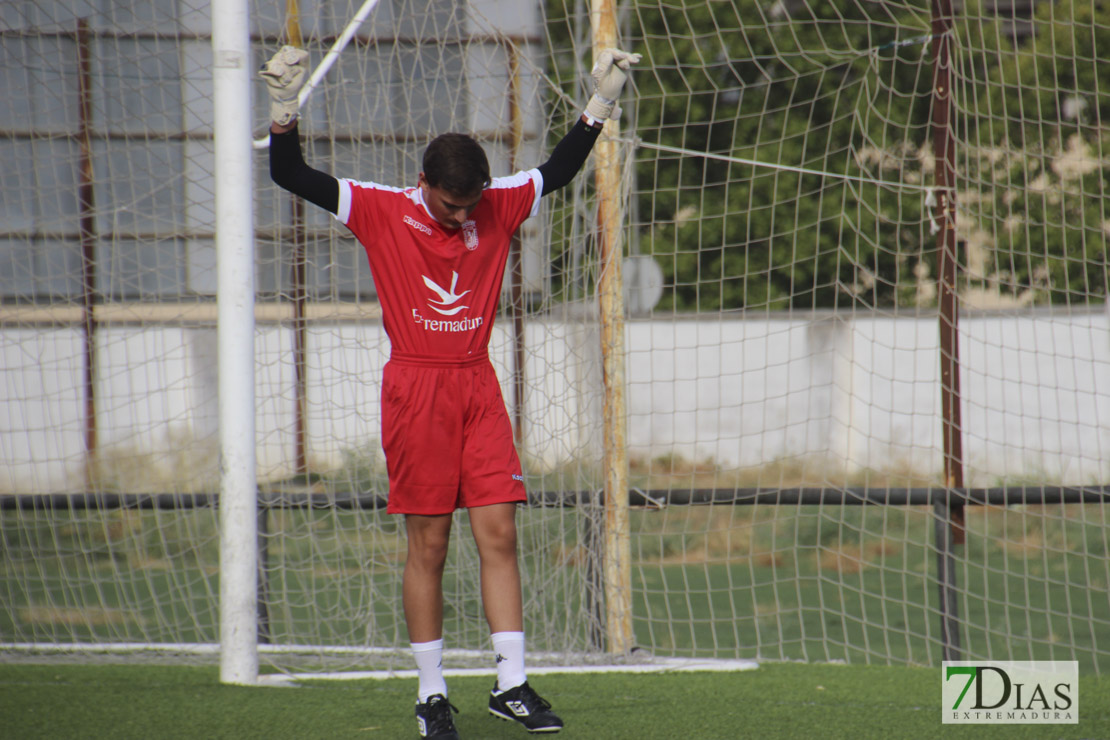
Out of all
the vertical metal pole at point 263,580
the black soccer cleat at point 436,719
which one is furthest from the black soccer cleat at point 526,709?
the vertical metal pole at point 263,580

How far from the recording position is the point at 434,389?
8.97 ft

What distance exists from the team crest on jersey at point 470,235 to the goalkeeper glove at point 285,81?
0.53 metres

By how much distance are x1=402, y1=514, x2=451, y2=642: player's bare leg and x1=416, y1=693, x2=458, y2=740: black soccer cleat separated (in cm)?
16

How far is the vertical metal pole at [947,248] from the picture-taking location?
4254 millimetres

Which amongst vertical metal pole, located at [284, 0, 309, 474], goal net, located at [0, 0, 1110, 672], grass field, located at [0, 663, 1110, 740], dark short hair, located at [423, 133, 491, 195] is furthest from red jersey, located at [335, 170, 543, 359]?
vertical metal pole, located at [284, 0, 309, 474]

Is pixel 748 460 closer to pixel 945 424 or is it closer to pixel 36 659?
pixel 945 424

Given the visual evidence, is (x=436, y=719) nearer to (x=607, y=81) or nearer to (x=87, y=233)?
(x=607, y=81)

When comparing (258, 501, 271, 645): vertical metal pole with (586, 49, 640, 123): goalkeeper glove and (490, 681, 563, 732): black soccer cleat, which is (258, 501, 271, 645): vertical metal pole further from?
(586, 49, 640, 123): goalkeeper glove

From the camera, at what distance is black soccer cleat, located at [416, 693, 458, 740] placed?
8.75 feet

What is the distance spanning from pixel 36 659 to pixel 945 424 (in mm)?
3839

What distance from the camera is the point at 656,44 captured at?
11875mm

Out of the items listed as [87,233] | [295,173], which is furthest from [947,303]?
[87,233]

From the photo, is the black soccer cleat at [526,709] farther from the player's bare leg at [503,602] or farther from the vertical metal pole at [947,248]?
the vertical metal pole at [947,248]

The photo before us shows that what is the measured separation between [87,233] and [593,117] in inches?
117
